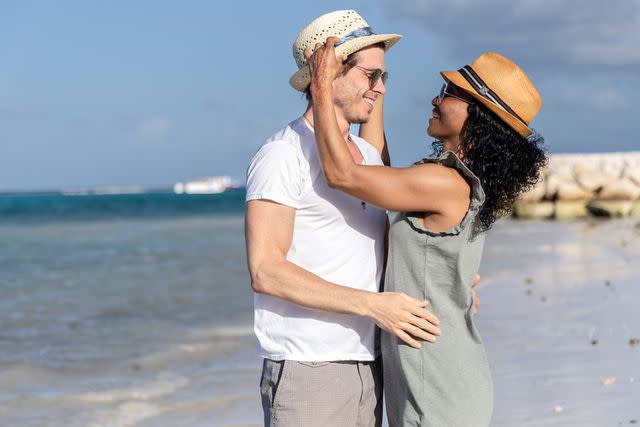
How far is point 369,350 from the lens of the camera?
303 cm

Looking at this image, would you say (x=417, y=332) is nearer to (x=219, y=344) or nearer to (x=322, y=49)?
(x=322, y=49)

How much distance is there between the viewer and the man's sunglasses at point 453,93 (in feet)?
10.2

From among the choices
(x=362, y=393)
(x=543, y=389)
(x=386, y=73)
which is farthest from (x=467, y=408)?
(x=543, y=389)

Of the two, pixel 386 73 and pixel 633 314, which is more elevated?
pixel 386 73

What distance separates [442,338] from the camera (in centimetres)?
290

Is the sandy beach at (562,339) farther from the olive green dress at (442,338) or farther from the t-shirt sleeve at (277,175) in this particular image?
the t-shirt sleeve at (277,175)

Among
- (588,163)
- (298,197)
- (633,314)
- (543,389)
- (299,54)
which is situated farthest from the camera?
(588,163)

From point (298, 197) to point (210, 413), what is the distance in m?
3.87

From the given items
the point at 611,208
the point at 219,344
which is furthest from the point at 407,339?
the point at 611,208

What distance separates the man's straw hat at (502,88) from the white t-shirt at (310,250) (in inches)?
22.2

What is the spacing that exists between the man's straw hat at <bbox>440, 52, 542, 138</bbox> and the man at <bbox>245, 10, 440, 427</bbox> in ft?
1.06

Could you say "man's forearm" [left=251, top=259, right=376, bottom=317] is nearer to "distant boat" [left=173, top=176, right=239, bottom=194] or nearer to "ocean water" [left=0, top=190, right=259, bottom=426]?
"ocean water" [left=0, top=190, right=259, bottom=426]

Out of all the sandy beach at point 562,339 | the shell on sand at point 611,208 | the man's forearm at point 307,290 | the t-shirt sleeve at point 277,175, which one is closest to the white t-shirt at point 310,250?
the t-shirt sleeve at point 277,175

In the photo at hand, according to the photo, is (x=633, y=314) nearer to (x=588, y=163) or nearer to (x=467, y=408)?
(x=467, y=408)
